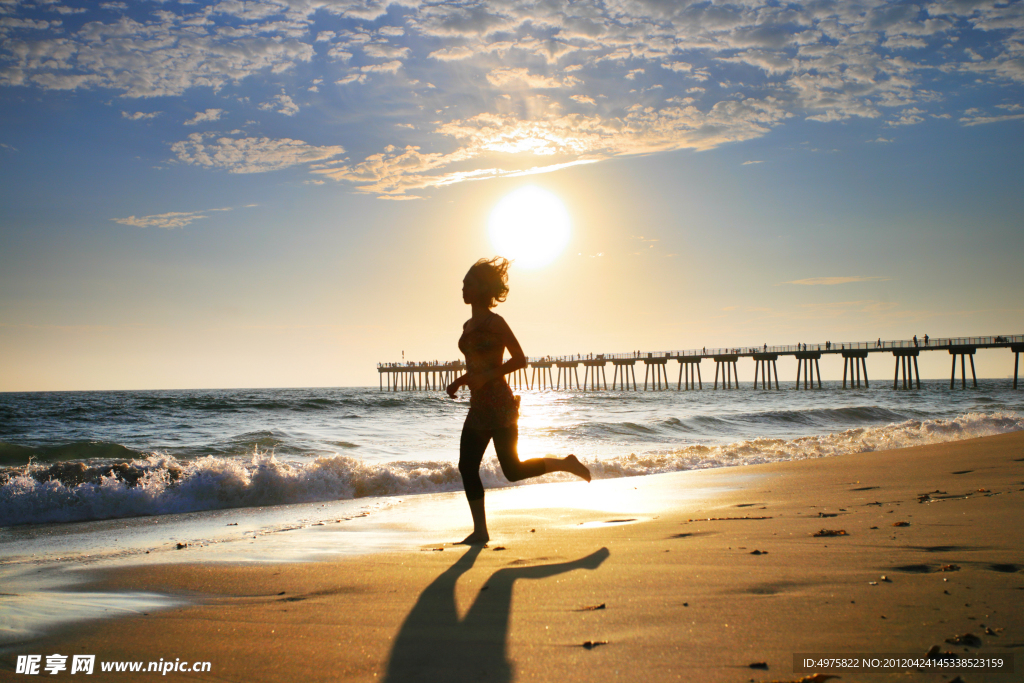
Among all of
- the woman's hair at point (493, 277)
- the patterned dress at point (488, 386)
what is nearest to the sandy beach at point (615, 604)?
the patterned dress at point (488, 386)

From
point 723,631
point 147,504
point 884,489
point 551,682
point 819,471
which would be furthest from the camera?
point 819,471

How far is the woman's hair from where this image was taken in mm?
3713

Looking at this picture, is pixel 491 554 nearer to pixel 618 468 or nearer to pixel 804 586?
pixel 804 586

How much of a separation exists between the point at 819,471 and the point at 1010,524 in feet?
13.4

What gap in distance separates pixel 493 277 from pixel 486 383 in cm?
67

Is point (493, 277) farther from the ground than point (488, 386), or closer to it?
farther from the ground

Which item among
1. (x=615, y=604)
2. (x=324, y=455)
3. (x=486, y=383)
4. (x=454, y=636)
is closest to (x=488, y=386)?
(x=486, y=383)

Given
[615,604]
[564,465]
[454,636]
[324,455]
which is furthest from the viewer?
[324,455]

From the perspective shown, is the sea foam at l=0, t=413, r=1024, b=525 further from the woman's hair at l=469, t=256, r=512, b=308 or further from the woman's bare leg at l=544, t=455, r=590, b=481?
the woman's hair at l=469, t=256, r=512, b=308

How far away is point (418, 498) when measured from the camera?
21.5 ft

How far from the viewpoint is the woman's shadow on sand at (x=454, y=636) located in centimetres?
175

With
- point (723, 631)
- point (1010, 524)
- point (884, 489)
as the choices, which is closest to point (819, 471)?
point (884, 489)

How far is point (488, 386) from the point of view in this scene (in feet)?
11.7

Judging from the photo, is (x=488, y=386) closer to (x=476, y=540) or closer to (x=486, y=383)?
(x=486, y=383)
